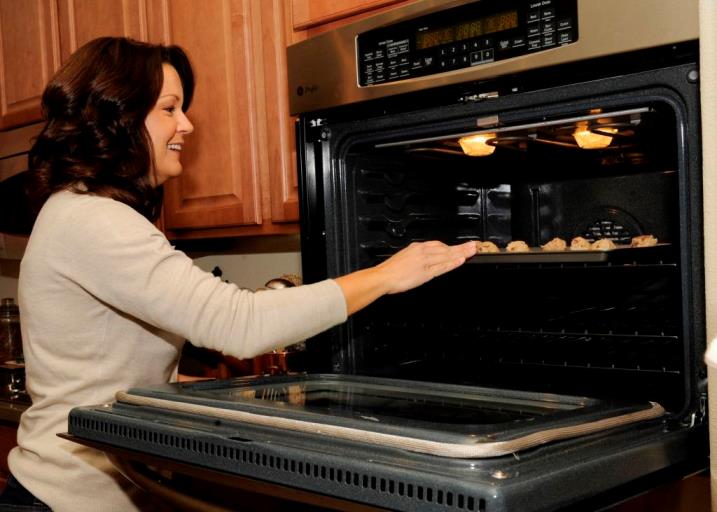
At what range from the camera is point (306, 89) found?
1.24m

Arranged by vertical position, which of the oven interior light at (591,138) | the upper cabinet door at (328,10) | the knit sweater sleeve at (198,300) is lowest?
the knit sweater sleeve at (198,300)

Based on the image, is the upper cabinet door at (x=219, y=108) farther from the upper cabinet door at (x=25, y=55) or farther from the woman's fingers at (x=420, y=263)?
the woman's fingers at (x=420, y=263)

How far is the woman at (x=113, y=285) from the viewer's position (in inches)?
41.4

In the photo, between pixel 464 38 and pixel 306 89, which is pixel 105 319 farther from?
pixel 464 38

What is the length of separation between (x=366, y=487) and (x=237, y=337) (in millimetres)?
382

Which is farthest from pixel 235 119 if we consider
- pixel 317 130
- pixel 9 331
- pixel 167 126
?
pixel 9 331

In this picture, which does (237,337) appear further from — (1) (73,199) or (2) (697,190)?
(2) (697,190)

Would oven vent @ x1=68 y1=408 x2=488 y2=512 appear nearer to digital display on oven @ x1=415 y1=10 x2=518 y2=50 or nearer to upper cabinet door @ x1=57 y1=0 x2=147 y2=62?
digital display on oven @ x1=415 y1=10 x2=518 y2=50

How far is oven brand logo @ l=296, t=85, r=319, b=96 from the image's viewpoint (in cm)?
123

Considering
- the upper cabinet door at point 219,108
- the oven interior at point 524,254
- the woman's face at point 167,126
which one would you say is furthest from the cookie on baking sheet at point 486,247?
Result: the upper cabinet door at point 219,108

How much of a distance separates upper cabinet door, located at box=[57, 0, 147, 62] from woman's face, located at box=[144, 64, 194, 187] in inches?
31.2

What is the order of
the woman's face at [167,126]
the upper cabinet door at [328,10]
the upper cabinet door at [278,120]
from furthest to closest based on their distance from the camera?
the upper cabinet door at [278,120], the upper cabinet door at [328,10], the woman's face at [167,126]

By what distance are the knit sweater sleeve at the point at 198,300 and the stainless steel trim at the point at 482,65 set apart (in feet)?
0.97

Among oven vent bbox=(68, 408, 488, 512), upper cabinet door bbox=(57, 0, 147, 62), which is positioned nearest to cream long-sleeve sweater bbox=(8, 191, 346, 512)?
oven vent bbox=(68, 408, 488, 512)
